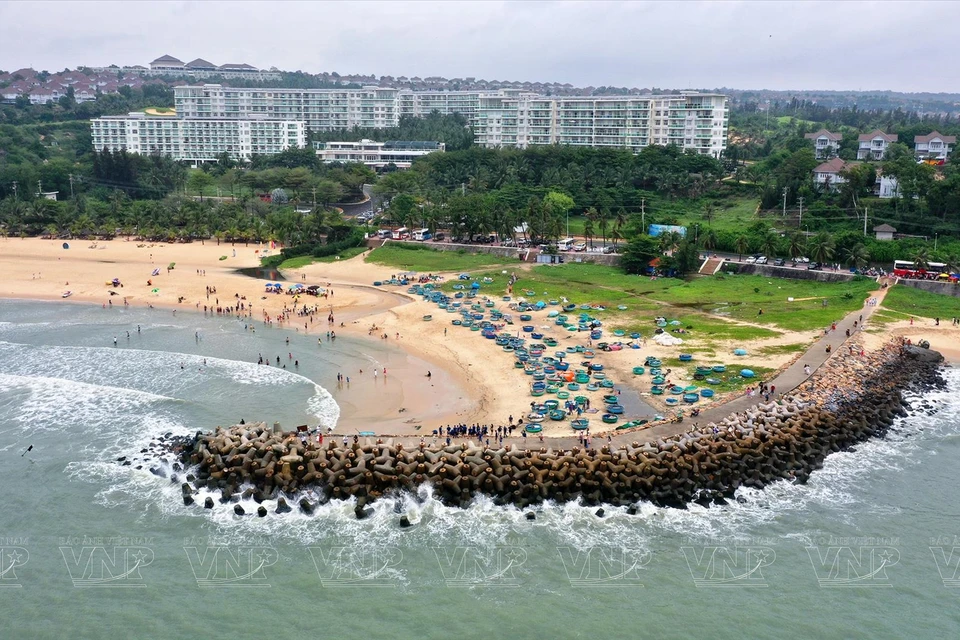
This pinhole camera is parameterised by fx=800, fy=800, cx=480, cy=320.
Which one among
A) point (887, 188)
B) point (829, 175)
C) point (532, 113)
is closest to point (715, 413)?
point (887, 188)

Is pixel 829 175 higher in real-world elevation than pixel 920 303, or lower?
higher

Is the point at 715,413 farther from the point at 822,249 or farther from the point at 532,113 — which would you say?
the point at 532,113

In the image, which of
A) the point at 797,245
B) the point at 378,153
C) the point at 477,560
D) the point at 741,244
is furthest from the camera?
the point at 378,153

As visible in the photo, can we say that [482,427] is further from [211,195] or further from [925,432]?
[211,195]

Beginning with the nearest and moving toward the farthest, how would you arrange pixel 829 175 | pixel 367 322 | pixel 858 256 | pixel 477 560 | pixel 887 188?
pixel 477 560, pixel 367 322, pixel 858 256, pixel 887 188, pixel 829 175

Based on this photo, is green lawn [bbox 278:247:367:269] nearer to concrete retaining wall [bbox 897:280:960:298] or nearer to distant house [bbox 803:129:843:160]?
concrete retaining wall [bbox 897:280:960:298]

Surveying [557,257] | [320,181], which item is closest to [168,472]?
[557,257]

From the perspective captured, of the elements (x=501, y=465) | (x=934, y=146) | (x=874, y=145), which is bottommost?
(x=501, y=465)

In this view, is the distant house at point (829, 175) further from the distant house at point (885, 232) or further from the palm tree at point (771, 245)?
the palm tree at point (771, 245)
